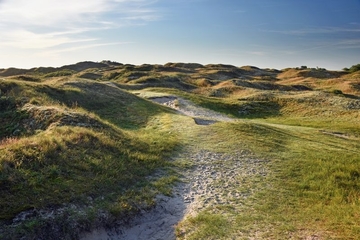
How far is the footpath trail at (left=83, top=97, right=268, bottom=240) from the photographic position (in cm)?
1116

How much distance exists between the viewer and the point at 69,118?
19.7 m

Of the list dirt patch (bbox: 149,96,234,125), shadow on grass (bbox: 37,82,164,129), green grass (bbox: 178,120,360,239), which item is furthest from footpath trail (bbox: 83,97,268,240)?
dirt patch (bbox: 149,96,234,125)

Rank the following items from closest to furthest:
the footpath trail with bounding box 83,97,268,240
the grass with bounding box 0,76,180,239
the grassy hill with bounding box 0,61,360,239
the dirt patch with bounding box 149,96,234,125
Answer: the grass with bounding box 0,76,180,239 < the grassy hill with bounding box 0,61,360,239 < the footpath trail with bounding box 83,97,268,240 < the dirt patch with bounding box 149,96,234,125

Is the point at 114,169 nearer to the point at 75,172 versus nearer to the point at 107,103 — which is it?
the point at 75,172

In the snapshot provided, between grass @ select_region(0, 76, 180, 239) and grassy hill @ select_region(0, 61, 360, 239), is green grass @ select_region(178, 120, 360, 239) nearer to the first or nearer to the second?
grassy hill @ select_region(0, 61, 360, 239)

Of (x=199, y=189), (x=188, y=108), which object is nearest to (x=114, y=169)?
(x=199, y=189)

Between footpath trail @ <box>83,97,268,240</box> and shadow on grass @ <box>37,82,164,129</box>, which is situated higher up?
shadow on grass @ <box>37,82,164,129</box>

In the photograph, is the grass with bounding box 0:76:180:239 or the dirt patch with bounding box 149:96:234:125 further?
the dirt patch with bounding box 149:96:234:125

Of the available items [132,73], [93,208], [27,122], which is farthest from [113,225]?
[132,73]

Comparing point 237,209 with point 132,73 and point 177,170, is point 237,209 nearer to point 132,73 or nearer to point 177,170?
point 177,170

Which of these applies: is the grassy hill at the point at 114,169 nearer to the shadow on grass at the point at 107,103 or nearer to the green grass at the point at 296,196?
the green grass at the point at 296,196

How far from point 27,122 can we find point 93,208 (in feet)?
38.0

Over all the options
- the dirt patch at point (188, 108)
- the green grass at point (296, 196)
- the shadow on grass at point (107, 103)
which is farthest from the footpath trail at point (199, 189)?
the dirt patch at point (188, 108)

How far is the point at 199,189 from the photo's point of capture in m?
14.5
